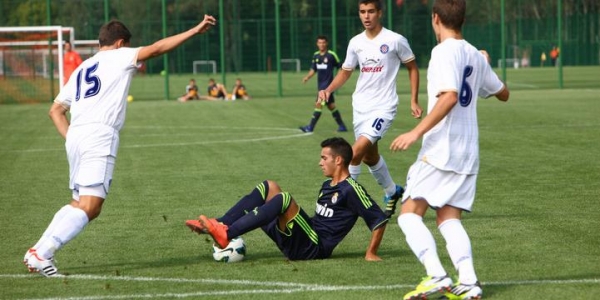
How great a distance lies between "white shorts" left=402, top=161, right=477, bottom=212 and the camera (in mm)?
6730

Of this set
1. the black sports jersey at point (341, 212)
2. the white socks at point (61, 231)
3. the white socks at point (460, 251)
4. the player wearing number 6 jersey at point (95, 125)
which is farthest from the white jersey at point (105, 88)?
the white socks at point (460, 251)

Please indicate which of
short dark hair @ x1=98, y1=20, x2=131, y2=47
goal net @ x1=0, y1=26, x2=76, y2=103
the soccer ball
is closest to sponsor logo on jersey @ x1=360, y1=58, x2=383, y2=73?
the soccer ball

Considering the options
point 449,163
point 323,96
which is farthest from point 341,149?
point 323,96

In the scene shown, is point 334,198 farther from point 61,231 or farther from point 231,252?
point 61,231

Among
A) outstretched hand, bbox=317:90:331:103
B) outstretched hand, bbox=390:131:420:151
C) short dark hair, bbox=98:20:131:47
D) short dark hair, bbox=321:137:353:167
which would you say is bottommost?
short dark hair, bbox=321:137:353:167

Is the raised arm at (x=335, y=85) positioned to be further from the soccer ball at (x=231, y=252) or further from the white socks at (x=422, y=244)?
the white socks at (x=422, y=244)

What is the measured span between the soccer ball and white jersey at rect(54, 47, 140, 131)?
50.3 inches

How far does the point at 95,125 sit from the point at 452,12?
2.86 metres

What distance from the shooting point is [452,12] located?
673cm

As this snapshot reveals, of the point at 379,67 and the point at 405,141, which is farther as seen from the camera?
the point at 379,67

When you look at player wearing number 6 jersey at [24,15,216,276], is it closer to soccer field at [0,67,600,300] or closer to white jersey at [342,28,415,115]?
soccer field at [0,67,600,300]

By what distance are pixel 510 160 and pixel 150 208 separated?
6257 millimetres

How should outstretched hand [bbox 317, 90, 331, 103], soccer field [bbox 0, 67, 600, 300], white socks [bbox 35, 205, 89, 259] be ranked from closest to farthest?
soccer field [bbox 0, 67, 600, 300] → white socks [bbox 35, 205, 89, 259] → outstretched hand [bbox 317, 90, 331, 103]

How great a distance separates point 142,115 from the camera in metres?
28.2
